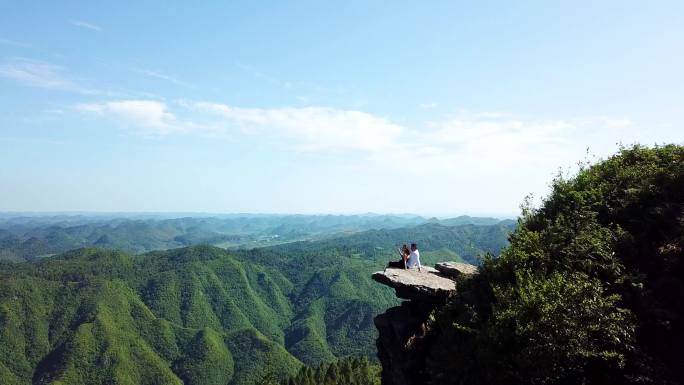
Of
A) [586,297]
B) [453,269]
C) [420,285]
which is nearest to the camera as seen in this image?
[586,297]

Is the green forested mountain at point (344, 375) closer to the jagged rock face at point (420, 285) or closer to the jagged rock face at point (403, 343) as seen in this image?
the jagged rock face at point (403, 343)

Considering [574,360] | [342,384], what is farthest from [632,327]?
[342,384]

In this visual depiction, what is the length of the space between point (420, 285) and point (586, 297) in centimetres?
1093

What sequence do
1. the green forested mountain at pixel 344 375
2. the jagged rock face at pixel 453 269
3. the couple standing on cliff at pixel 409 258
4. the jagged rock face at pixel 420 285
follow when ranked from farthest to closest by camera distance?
the green forested mountain at pixel 344 375 → the couple standing on cliff at pixel 409 258 → the jagged rock face at pixel 453 269 → the jagged rock face at pixel 420 285

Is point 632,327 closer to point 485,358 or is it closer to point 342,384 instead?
point 485,358

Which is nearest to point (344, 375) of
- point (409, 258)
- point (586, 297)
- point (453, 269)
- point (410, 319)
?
point (409, 258)

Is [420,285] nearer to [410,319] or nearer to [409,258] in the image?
[410,319]

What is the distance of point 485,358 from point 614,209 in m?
12.6

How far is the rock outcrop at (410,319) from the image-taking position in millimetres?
24969

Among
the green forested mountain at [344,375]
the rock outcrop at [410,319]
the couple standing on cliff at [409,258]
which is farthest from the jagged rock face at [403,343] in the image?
the green forested mountain at [344,375]

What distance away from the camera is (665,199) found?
21906 mm

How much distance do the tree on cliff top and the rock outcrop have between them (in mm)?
2109

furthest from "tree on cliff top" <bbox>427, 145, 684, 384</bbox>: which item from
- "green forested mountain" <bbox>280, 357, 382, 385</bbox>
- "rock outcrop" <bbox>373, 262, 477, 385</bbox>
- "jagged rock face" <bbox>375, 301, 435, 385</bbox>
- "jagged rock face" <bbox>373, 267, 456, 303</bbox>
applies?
"green forested mountain" <bbox>280, 357, 382, 385</bbox>

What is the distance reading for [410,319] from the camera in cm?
2786
